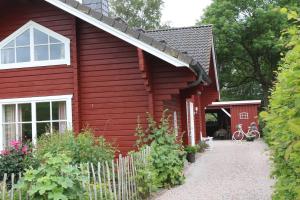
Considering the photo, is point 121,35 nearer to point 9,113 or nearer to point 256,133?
point 9,113

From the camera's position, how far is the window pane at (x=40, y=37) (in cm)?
1214

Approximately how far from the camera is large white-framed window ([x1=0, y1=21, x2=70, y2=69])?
12.0m

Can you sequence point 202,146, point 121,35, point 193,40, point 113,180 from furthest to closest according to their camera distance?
1. point 202,146
2. point 193,40
3. point 121,35
4. point 113,180

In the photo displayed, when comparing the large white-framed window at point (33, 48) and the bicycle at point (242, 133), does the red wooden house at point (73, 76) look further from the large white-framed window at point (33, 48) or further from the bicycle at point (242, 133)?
the bicycle at point (242, 133)

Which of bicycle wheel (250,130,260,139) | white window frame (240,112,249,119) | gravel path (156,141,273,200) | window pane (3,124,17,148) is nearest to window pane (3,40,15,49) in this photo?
window pane (3,124,17,148)

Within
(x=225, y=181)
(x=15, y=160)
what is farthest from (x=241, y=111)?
(x=15, y=160)

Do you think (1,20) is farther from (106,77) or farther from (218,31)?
(218,31)

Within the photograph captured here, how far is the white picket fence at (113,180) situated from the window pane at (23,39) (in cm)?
553

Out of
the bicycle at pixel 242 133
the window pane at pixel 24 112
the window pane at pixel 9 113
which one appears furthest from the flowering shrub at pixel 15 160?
the bicycle at pixel 242 133

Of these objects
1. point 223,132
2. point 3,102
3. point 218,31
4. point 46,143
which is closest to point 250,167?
point 46,143

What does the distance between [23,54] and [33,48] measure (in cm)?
38

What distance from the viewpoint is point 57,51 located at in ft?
39.5

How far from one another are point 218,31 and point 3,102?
2709cm

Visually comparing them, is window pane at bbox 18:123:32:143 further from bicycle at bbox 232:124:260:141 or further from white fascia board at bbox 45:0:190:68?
bicycle at bbox 232:124:260:141
